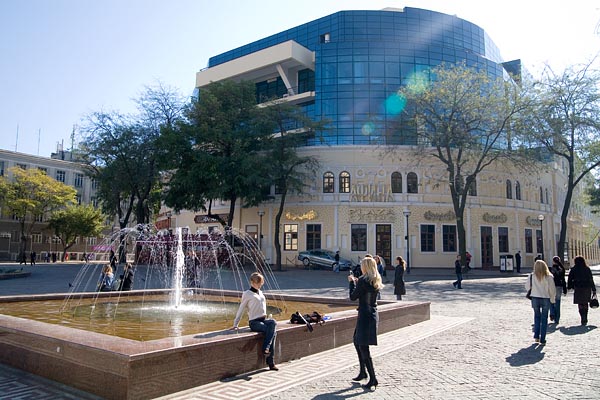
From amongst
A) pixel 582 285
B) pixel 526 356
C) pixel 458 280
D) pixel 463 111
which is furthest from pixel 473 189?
pixel 526 356

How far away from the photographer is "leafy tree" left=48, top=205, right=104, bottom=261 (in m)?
62.5

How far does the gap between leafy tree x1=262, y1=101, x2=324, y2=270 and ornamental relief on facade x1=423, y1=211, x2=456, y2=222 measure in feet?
33.3

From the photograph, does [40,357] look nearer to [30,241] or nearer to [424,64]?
[424,64]

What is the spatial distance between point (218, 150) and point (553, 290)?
104ft

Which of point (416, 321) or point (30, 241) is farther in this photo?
point (30, 241)

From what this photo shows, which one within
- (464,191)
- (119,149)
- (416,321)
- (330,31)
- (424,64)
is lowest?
(416,321)

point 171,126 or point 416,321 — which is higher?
point 171,126

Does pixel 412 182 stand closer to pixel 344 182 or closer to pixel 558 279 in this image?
pixel 344 182

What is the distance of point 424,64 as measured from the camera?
1820 inches

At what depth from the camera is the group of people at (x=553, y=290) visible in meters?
9.75

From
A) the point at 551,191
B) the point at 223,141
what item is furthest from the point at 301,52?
the point at 551,191

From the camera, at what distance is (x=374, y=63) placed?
147ft

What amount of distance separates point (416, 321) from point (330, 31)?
44.4 m

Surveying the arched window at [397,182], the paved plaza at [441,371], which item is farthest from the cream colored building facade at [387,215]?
the paved plaza at [441,371]
